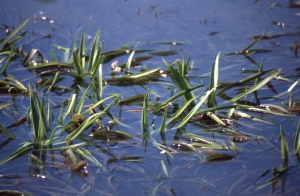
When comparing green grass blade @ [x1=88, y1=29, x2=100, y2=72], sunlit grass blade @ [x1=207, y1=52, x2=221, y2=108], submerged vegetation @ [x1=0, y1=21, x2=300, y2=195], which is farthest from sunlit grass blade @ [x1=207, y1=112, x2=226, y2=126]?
green grass blade @ [x1=88, y1=29, x2=100, y2=72]

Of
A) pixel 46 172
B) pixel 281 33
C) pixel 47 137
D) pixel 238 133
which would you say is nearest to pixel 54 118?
pixel 47 137

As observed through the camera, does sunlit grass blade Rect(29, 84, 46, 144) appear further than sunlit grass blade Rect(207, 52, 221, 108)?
No

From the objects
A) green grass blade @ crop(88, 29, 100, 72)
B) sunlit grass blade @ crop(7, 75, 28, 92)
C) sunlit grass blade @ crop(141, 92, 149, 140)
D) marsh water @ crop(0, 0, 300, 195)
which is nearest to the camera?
→ marsh water @ crop(0, 0, 300, 195)

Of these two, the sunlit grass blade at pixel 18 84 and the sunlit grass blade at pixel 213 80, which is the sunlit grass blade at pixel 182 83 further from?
the sunlit grass blade at pixel 18 84

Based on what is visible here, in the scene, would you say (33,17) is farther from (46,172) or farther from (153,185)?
(153,185)

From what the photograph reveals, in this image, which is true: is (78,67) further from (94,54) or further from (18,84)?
(18,84)

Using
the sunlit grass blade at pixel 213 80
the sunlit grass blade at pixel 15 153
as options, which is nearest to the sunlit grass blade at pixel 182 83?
the sunlit grass blade at pixel 213 80

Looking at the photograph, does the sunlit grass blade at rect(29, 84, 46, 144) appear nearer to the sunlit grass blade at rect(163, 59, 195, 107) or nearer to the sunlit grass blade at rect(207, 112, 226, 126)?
the sunlit grass blade at rect(163, 59, 195, 107)

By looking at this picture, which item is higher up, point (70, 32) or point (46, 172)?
point (70, 32)
